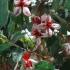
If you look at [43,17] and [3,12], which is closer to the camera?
[3,12]

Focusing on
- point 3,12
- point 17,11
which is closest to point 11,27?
point 17,11

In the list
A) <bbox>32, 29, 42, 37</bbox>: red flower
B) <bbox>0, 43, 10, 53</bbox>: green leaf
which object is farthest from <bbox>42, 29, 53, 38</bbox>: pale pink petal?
<bbox>0, 43, 10, 53</bbox>: green leaf

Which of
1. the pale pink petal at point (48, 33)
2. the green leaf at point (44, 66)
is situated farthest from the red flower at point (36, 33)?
the green leaf at point (44, 66)

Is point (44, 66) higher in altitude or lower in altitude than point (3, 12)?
lower

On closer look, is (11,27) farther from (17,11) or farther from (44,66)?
(44,66)

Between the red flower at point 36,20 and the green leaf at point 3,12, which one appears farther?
the red flower at point 36,20

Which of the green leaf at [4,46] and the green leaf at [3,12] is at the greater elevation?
the green leaf at [3,12]

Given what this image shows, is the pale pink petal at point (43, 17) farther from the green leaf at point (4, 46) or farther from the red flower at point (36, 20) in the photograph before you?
the green leaf at point (4, 46)

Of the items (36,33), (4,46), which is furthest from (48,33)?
(4,46)

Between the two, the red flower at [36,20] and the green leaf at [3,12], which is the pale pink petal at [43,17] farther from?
the green leaf at [3,12]

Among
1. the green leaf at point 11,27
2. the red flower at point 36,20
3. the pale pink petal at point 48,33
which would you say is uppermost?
the red flower at point 36,20

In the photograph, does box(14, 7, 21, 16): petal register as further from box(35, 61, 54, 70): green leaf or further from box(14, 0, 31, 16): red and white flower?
box(35, 61, 54, 70): green leaf

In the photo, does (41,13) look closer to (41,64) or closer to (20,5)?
(20,5)

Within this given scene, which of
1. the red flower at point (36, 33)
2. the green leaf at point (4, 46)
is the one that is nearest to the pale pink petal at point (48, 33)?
the red flower at point (36, 33)
